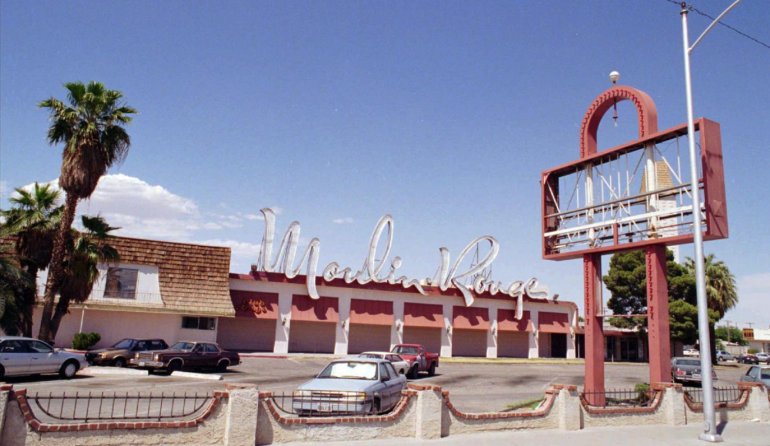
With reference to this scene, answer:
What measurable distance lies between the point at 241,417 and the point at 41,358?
507 inches

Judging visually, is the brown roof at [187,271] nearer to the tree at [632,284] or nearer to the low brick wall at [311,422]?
the low brick wall at [311,422]

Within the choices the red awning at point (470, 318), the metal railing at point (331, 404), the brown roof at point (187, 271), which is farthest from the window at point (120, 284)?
the metal railing at point (331, 404)

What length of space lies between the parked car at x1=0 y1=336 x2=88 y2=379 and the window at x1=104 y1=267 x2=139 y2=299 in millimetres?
13386

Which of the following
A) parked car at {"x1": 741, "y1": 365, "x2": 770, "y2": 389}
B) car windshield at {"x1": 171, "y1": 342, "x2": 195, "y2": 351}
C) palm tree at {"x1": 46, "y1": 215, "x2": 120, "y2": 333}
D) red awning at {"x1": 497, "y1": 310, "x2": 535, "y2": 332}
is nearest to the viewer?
parked car at {"x1": 741, "y1": 365, "x2": 770, "y2": 389}

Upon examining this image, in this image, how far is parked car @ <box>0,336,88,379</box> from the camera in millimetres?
17969

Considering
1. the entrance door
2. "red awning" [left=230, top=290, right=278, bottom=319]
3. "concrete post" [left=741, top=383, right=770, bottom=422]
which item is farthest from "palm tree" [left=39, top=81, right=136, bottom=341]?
the entrance door

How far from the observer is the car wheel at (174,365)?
22.8 metres

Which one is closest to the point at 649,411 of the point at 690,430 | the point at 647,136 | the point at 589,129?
the point at 690,430

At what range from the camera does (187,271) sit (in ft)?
113

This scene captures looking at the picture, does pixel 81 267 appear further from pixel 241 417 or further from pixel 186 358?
pixel 241 417

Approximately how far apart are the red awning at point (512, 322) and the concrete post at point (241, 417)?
37.0 m

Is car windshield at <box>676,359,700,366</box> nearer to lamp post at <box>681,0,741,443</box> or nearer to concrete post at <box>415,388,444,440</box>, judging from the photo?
lamp post at <box>681,0,741,443</box>

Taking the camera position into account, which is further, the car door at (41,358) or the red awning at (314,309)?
the red awning at (314,309)

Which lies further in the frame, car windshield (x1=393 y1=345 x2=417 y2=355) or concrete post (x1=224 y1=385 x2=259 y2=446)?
car windshield (x1=393 y1=345 x2=417 y2=355)
